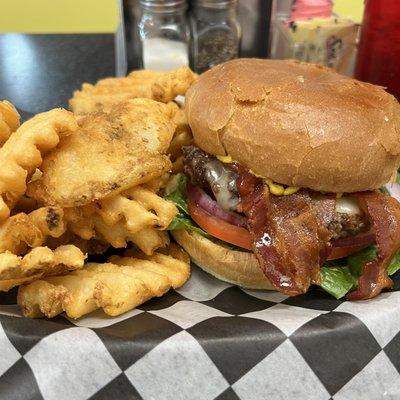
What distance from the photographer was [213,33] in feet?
10.6

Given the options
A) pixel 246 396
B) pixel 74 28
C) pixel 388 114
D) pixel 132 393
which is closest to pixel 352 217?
pixel 388 114

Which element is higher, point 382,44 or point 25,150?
point 25,150

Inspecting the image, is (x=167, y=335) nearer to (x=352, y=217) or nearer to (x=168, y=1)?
(x=352, y=217)

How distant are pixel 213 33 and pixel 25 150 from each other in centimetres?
206

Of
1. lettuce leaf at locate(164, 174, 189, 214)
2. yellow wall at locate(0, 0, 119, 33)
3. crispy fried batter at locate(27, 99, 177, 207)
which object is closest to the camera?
crispy fried batter at locate(27, 99, 177, 207)

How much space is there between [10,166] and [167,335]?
0.58m

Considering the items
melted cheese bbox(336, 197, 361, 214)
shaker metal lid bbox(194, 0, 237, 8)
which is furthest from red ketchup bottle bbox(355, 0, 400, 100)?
melted cheese bbox(336, 197, 361, 214)

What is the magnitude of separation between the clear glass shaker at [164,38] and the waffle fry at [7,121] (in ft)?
5.43

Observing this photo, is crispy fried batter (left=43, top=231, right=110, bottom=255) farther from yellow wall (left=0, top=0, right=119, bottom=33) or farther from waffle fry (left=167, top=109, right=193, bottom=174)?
yellow wall (left=0, top=0, right=119, bottom=33)

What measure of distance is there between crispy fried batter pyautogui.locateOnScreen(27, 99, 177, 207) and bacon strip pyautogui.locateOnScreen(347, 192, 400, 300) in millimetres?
597

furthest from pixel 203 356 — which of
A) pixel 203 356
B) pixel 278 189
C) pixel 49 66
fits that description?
pixel 49 66

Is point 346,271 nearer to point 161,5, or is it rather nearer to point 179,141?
point 179,141

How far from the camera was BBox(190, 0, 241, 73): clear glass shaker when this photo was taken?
125 inches

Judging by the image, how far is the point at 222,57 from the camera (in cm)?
330
